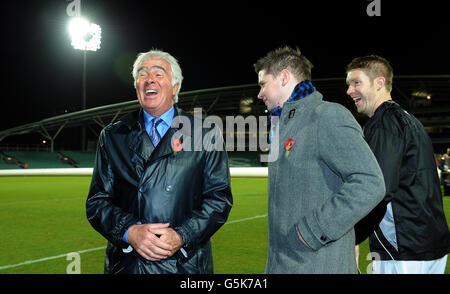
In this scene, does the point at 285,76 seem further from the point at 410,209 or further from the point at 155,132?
the point at 410,209

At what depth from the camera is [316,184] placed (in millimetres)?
2178

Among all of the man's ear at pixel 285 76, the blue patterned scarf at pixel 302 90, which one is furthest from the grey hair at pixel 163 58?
the blue patterned scarf at pixel 302 90

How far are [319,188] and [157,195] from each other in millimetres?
994

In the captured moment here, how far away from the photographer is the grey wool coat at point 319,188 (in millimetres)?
2023

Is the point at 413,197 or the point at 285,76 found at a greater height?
the point at 285,76

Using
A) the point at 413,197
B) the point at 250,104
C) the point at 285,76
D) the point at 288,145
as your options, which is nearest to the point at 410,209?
the point at 413,197

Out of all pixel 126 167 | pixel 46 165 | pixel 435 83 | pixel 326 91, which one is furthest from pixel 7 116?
pixel 126 167

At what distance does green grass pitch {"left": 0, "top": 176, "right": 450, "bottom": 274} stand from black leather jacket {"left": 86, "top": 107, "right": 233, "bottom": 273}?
120 inches

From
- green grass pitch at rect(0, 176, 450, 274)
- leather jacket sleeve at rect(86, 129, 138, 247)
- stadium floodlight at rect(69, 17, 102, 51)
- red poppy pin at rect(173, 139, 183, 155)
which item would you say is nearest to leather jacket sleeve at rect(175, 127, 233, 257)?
red poppy pin at rect(173, 139, 183, 155)

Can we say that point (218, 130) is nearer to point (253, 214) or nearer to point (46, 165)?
point (253, 214)

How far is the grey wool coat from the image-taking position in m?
2.02

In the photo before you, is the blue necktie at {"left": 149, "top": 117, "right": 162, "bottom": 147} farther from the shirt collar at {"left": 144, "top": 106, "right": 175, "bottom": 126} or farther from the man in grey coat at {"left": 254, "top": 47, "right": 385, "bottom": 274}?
the man in grey coat at {"left": 254, "top": 47, "right": 385, "bottom": 274}

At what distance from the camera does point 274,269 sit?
230 centimetres

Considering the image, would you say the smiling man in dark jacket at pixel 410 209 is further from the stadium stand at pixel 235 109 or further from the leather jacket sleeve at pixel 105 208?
the stadium stand at pixel 235 109
